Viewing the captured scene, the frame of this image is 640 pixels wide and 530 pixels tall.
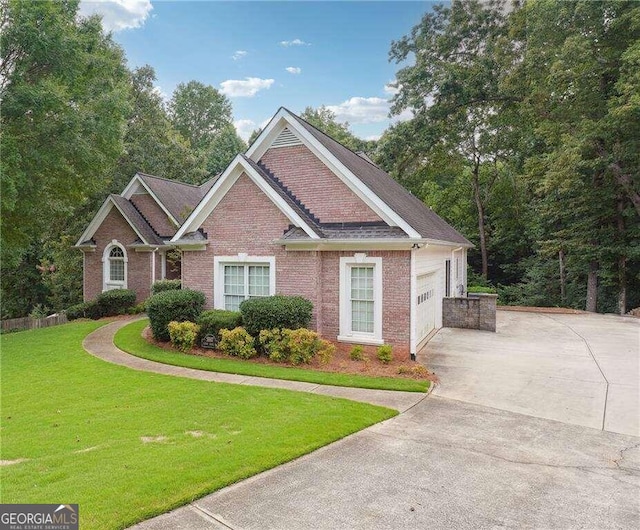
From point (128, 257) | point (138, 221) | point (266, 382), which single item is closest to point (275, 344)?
point (266, 382)

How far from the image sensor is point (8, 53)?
13.9 metres

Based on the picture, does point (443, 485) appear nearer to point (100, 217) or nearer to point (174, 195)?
point (100, 217)

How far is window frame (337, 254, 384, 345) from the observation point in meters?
11.3

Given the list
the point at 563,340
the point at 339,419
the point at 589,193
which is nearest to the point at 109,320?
the point at 339,419

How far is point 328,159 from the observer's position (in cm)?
1223

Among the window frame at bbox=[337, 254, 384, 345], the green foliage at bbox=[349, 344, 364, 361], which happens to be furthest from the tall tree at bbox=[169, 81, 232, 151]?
the green foliage at bbox=[349, 344, 364, 361]

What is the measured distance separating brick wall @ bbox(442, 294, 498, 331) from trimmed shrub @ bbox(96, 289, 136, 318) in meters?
14.7

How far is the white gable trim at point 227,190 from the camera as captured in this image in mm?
11719

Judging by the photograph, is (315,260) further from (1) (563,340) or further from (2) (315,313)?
(1) (563,340)

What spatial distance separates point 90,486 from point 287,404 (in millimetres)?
3481

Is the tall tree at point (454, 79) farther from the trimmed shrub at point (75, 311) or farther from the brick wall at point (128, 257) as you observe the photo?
the trimmed shrub at point (75, 311)

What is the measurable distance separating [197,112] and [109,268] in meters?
42.8

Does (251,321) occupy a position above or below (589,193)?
below

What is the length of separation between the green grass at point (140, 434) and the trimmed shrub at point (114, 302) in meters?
9.48
